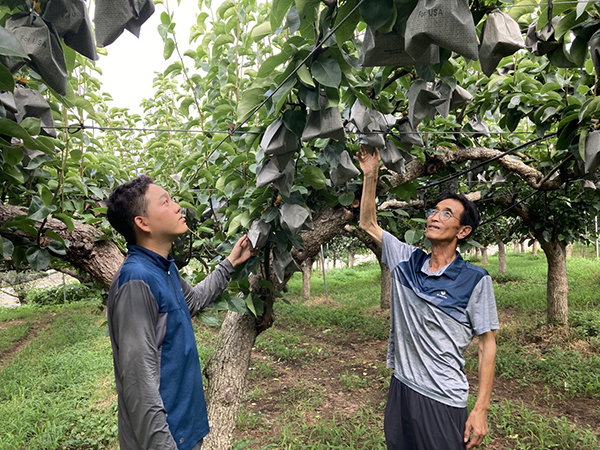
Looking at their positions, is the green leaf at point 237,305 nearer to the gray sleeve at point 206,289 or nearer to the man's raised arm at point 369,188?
the gray sleeve at point 206,289

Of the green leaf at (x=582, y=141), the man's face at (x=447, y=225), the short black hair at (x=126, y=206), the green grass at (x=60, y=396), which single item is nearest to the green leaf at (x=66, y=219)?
the short black hair at (x=126, y=206)

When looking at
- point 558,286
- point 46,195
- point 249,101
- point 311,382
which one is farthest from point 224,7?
point 558,286

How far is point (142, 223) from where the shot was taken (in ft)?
4.16

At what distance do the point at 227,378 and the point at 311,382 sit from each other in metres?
2.79

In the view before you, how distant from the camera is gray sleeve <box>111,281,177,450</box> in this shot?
40.7 inches

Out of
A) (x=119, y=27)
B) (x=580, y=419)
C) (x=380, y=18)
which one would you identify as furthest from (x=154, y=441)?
(x=580, y=419)

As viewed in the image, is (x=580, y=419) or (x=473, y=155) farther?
(x=580, y=419)

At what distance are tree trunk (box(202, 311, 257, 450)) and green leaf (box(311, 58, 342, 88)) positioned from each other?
152cm

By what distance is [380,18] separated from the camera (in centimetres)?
72

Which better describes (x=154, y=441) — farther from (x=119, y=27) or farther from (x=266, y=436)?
(x=266, y=436)

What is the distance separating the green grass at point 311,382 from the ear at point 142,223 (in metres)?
1.12

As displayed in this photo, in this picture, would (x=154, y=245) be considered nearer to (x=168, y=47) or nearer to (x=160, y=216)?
(x=160, y=216)

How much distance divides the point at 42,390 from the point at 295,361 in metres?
3.19

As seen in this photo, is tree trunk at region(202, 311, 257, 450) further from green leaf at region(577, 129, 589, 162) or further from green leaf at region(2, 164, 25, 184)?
green leaf at region(577, 129, 589, 162)
